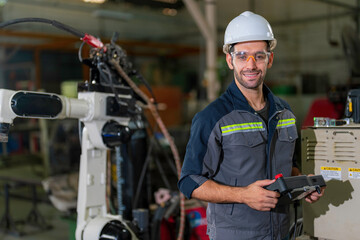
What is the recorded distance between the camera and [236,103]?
5.05ft

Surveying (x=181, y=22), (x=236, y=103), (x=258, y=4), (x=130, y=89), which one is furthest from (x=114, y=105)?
(x=181, y=22)

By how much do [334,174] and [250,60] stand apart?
2.16ft

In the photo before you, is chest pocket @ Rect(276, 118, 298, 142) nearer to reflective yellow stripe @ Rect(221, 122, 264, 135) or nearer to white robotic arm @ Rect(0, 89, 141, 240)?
reflective yellow stripe @ Rect(221, 122, 264, 135)

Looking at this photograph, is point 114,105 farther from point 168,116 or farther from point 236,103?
point 168,116

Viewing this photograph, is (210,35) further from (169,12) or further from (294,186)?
(169,12)

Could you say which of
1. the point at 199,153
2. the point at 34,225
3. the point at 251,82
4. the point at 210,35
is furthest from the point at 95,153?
the point at 210,35

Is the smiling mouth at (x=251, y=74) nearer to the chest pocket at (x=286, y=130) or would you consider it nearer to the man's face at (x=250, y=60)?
the man's face at (x=250, y=60)

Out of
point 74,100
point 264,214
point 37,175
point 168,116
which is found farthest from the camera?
point 168,116

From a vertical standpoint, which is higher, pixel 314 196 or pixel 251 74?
pixel 251 74

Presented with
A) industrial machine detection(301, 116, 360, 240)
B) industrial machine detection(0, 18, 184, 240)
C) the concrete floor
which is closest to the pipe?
the concrete floor

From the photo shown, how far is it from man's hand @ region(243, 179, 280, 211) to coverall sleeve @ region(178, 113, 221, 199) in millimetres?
166

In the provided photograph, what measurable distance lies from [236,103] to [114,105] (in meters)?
0.80

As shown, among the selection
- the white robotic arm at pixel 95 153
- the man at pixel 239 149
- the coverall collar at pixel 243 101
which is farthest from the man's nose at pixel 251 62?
the white robotic arm at pixel 95 153

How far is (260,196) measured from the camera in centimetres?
134
